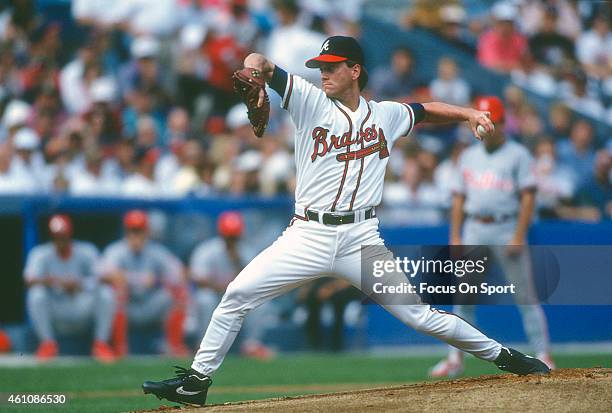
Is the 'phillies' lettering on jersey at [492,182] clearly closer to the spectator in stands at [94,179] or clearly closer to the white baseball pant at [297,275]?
the white baseball pant at [297,275]

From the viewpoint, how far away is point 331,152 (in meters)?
5.87

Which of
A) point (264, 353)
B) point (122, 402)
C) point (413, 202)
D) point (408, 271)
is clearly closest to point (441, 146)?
point (413, 202)

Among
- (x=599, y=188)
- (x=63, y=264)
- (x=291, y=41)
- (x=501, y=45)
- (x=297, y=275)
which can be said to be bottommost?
(x=63, y=264)

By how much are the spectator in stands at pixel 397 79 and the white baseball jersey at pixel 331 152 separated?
294 inches

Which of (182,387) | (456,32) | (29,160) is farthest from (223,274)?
(456,32)

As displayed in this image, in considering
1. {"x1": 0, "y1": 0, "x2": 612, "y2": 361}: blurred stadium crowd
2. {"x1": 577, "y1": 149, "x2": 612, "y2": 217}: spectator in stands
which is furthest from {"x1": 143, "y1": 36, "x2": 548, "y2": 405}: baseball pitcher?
{"x1": 577, "y1": 149, "x2": 612, "y2": 217}: spectator in stands

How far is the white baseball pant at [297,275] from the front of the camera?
19.0ft

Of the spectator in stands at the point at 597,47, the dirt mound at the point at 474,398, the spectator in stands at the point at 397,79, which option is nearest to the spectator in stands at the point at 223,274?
the spectator in stands at the point at 397,79

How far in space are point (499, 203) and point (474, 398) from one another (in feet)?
11.8

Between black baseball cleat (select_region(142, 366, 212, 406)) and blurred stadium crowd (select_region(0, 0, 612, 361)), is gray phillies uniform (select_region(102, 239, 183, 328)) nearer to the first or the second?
blurred stadium crowd (select_region(0, 0, 612, 361))

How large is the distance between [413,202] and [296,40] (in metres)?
2.87

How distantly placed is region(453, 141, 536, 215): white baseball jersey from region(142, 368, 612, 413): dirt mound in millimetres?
2934

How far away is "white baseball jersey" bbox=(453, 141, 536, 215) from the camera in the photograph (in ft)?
29.5

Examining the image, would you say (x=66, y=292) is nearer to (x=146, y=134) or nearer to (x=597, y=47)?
(x=146, y=134)
